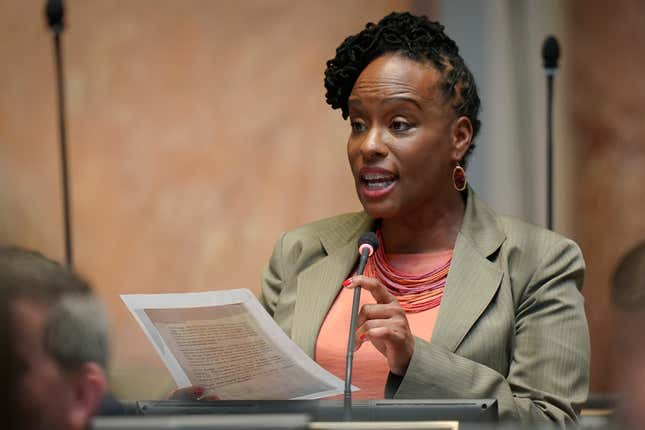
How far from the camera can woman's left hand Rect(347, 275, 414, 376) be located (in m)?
2.00

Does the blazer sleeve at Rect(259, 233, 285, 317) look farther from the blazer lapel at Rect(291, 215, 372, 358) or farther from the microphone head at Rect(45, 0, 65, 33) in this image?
the microphone head at Rect(45, 0, 65, 33)

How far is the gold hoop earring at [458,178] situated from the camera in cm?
249

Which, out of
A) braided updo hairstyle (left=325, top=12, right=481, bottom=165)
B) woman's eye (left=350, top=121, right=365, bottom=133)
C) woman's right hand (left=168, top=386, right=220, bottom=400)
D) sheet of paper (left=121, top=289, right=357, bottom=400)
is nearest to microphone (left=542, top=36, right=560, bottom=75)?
braided updo hairstyle (left=325, top=12, right=481, bottom=165)

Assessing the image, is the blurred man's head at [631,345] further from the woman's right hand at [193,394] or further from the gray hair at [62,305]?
the woman's right hand at [193,394]

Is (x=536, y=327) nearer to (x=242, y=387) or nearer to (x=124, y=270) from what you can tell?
(x=242, y=387)

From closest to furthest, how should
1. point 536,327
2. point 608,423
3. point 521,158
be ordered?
point 608,423 < point 536,327 < point 521,158

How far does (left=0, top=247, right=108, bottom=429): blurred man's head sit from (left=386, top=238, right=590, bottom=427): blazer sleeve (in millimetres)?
1266

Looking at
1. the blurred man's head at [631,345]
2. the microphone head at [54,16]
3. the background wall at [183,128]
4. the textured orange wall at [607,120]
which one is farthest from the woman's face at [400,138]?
the background wall at [183,128]

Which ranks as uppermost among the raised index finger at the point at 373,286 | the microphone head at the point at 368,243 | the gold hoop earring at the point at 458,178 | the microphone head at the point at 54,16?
the microphone head at the point at 54,16

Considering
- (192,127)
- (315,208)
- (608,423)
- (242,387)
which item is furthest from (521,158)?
(608,423)

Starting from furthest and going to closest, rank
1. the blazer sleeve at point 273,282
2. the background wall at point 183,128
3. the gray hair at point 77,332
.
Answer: the background wall at point 183,128 → the blazer sleeve at point 273,282 → the gray hair at point 77,332

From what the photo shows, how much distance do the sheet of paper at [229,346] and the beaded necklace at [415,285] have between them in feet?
1.57

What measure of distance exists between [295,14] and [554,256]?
2664 mm

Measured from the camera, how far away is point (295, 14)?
469 centimetres
